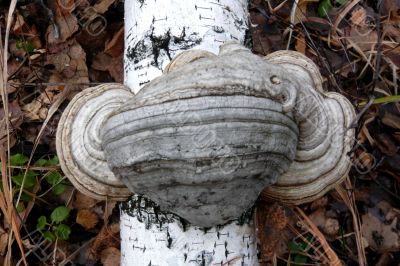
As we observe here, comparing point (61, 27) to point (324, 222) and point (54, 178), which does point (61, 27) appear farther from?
point (324, 222)

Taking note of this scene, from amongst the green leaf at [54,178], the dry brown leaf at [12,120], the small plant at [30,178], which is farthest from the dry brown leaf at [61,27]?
the green leaf at [54,178]

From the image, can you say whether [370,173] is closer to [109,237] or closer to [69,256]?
[109,237]

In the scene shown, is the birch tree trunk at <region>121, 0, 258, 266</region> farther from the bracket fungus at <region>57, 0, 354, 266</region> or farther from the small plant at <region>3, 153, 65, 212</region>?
the small plant at <region>3, 153, 65, 212</region>

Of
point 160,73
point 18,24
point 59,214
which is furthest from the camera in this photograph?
point 18,24

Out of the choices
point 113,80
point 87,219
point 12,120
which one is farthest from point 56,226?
point 113,80

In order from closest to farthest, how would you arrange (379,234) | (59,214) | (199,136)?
(199,136) → (59,214) → (379,234)

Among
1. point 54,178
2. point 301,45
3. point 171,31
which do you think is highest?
point 171,31

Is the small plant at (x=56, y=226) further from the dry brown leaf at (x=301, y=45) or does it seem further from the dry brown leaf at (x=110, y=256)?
the dry brown leaf at (x=301, y=45)

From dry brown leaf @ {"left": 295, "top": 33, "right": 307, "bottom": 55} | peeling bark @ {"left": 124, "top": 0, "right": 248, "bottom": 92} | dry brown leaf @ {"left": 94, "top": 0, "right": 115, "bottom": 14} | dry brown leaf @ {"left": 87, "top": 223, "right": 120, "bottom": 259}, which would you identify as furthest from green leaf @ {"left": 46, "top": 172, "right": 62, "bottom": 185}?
dry brown leaf @ {"left": 295, "top": 33, "right": 307, "bottom": 55}

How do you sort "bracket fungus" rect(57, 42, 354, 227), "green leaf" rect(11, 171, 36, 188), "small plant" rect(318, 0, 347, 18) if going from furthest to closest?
"small plant" rect(318, 0, 347, 18) < "green leaf" rect(11, 171, 36, 188) < "bracket fungus" rect(57, 42, 354, 227)
